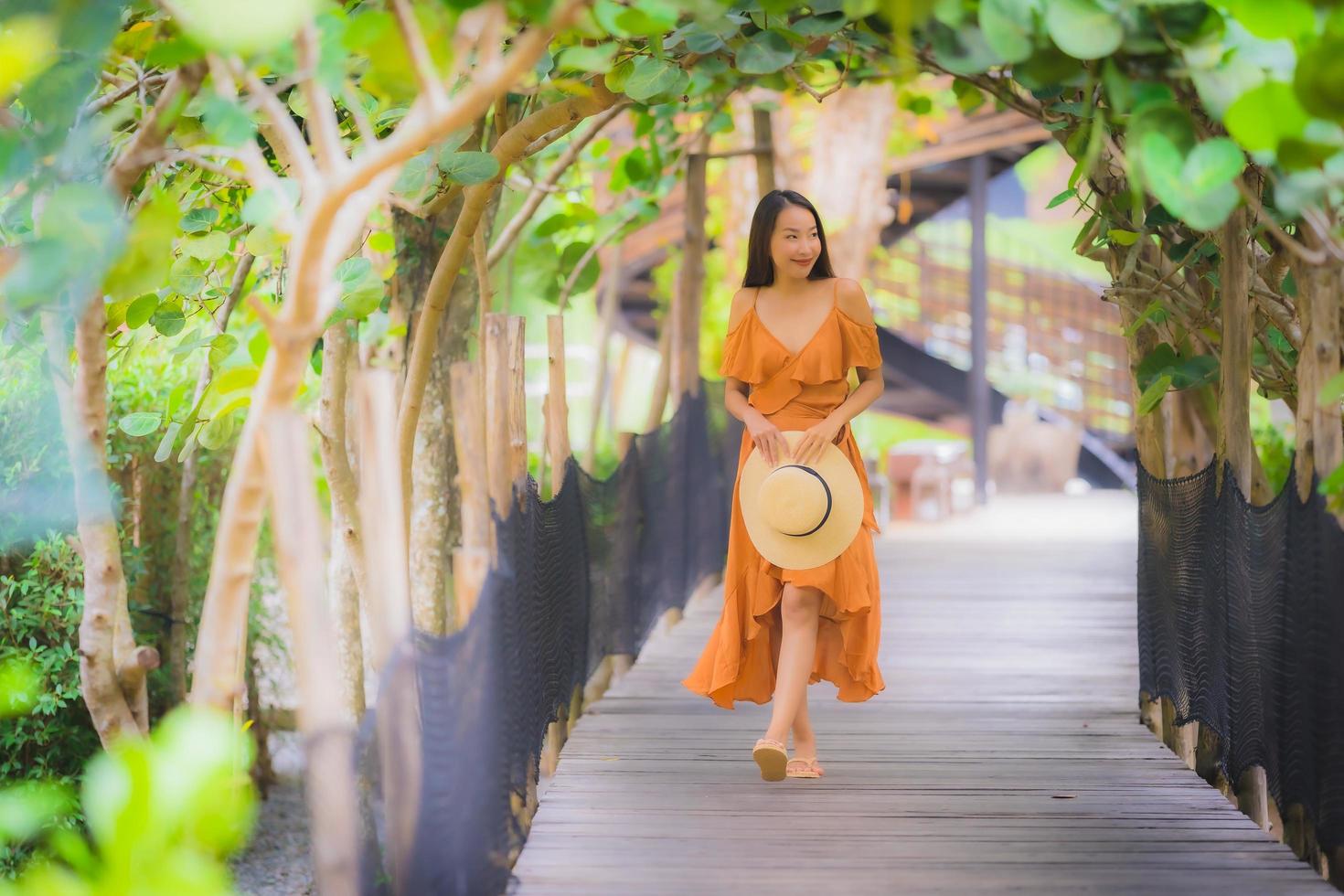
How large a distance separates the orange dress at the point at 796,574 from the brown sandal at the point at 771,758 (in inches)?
8.6

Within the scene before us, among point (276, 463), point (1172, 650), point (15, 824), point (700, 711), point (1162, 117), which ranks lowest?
point (700, 711)

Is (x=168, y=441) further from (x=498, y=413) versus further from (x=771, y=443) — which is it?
(x=771, y=443)

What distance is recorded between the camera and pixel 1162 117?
2014 millimetres

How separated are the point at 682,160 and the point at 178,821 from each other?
6.01 metres

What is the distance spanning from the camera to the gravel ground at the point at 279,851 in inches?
214

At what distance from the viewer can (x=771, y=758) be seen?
130 inches

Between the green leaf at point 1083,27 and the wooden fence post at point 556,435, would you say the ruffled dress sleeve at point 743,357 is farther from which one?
the green leaf at point 1083,27

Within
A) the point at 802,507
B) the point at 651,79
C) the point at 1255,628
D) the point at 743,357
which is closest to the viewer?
the point at 1255,628

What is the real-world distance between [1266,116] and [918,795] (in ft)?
6.32

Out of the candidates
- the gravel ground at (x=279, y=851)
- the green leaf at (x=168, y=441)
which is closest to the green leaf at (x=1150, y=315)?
the green leaf at (x=168, y=441)

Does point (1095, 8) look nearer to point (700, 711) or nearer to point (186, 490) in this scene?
point (700, 711)

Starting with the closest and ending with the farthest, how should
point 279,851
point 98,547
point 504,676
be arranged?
point 98,547
point 504,676
point 279,851

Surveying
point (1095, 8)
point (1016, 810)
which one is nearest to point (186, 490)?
point (1016, 810)

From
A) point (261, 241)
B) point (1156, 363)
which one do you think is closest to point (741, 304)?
point (1156, 363)
